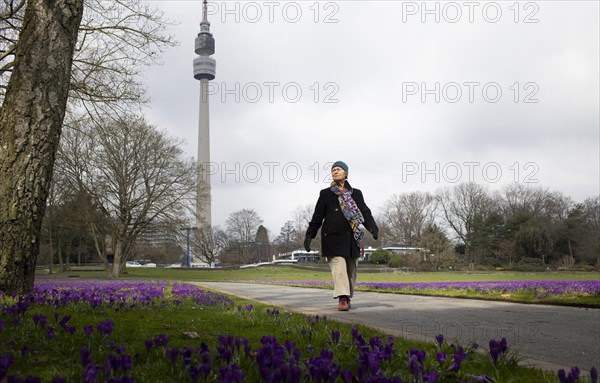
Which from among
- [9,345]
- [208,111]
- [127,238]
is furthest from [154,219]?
[208,111]

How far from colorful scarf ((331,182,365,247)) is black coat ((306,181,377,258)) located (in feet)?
0.21

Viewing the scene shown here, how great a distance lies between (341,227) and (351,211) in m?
0.31

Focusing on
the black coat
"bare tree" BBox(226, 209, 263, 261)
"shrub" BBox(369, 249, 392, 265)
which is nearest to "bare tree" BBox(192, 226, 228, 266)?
"bare tree" BBox(226, 209, 263, 261)

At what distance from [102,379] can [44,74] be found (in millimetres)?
5750

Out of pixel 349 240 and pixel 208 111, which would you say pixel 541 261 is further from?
pixel 208 111

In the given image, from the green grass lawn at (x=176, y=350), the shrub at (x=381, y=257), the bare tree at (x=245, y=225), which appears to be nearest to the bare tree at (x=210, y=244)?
the bare tree at (x=245, y=225)

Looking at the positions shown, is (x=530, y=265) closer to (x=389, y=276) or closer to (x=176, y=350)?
(x=389, y=276)

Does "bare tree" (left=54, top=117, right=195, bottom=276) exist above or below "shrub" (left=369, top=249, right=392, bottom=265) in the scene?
above

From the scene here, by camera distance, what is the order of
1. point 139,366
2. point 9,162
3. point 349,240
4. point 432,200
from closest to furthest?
1. point 139,366
2. point 9,162
3. point 349,240
4. point 432,200

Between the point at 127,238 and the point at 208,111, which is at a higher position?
the point at 208,111

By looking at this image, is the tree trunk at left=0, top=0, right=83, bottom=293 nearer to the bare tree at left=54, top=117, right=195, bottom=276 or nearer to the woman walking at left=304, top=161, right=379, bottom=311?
the woman walking at left=304, top=161, right=379, bottom=311

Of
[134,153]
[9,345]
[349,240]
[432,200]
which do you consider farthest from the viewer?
[432,200]

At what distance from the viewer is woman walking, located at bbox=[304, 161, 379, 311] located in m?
7.55

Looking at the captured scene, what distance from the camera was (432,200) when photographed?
86.2m
